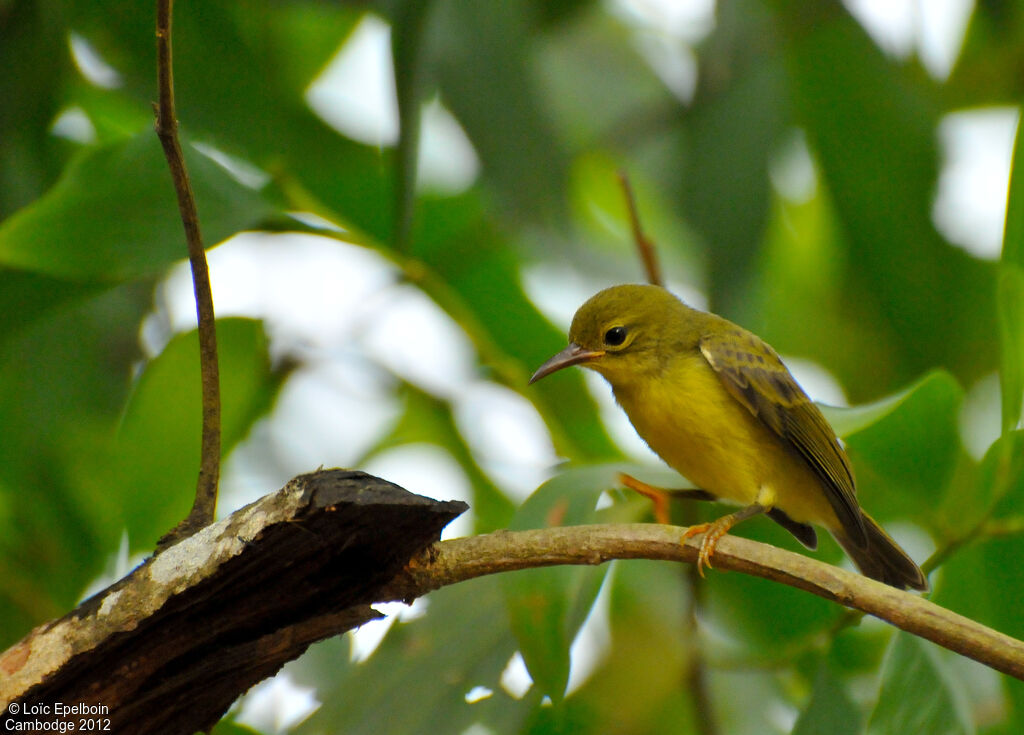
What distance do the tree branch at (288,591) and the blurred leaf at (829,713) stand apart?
2.79ft

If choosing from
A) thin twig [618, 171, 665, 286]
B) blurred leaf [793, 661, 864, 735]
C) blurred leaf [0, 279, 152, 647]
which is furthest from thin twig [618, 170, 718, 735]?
blurred leaf [0, 279, 152, 647]

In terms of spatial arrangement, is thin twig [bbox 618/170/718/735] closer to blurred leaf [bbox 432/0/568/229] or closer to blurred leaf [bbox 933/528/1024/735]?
blurred leaf [bbox 432/0/568/229]

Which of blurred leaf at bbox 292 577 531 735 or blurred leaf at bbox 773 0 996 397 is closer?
blurred leaf at bbox 292 577 531 735

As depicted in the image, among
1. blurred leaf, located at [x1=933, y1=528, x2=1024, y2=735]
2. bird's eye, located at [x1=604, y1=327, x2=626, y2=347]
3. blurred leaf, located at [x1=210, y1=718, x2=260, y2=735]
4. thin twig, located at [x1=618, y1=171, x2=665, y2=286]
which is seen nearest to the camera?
blurred leaf, located at [x1=210, y1=718, x2=260, y2=735]

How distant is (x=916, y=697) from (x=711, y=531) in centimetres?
61

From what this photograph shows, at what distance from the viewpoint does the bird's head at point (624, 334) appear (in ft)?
12.6

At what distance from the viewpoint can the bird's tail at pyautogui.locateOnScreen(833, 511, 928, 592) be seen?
3.55 m

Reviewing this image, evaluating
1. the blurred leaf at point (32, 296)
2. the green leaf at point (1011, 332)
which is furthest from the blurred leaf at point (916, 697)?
the blurred leaf at point (32, 296)

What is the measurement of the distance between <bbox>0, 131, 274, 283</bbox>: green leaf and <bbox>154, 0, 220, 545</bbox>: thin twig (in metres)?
0.67

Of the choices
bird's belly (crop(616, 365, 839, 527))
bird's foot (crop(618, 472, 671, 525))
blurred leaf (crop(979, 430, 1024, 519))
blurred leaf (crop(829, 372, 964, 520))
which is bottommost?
blurred leaf (crop(979, 430, 1024, 519))

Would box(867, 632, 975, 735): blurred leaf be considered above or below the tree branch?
below

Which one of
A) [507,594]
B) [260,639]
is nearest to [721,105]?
[507,594]

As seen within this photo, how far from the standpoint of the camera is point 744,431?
141 inches

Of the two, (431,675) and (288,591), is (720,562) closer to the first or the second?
(288,591)
